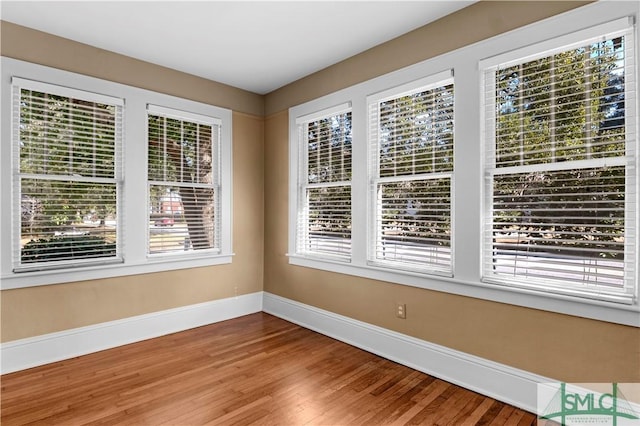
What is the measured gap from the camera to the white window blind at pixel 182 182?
368 centimetres

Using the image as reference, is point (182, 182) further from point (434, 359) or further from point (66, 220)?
point (434, 359)

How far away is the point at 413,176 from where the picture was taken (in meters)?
2.96

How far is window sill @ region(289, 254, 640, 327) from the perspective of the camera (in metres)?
1.98

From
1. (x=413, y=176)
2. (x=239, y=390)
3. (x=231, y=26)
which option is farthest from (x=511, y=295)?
(x=231, y=26)

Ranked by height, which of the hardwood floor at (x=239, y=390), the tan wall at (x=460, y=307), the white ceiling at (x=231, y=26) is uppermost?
the white ceiling at (x=231, y=26)

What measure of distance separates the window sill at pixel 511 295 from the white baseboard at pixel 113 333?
168 cm

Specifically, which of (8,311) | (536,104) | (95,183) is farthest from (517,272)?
(8,311)

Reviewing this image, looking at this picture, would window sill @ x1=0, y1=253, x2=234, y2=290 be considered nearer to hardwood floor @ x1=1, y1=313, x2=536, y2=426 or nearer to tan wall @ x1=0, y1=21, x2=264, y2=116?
hardwood floor @ x1=1, y1=313, x2=536, y2=426

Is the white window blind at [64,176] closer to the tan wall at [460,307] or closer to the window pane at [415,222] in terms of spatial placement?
the tan wall at [460,307]

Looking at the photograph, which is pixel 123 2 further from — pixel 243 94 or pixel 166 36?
pixel 243 94

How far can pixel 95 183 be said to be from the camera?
329 centimetres

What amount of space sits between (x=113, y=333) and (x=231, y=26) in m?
3.04

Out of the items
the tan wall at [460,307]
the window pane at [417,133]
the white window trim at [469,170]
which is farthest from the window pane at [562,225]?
the window pane at [417,133]

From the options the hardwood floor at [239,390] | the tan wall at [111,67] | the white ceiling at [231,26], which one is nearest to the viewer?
the hardwood floor at [239,390]
